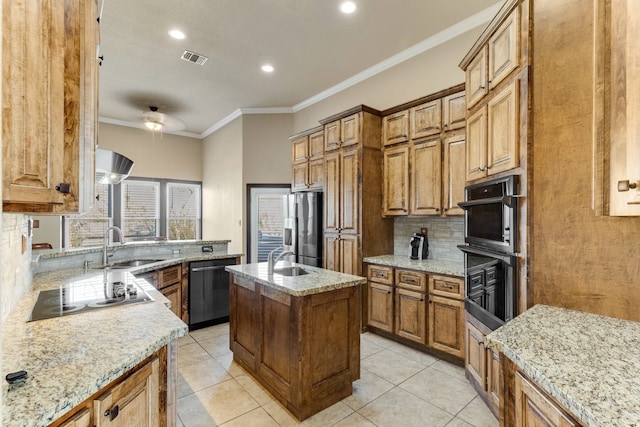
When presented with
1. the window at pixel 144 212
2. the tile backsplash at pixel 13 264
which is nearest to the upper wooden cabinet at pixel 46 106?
the tile backsplash at pixel 13 264

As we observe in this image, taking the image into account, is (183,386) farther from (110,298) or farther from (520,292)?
(520,292)

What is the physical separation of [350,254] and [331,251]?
0.36 m

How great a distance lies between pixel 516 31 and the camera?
1878 mm

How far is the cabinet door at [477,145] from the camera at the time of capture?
227 cm

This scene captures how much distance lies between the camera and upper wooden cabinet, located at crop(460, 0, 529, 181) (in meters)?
1.85

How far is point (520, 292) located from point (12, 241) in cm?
295

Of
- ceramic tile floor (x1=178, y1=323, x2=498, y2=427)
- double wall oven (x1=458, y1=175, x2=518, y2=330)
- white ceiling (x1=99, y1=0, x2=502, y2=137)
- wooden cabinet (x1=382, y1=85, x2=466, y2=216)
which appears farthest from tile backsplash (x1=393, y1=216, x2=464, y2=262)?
white ceiling (x1=99, y1=0, x2=502, y2=137)

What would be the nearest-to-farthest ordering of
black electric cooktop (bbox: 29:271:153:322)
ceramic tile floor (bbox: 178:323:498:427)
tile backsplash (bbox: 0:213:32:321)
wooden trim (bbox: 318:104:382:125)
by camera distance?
tile backsplash (bbox: 0:213:32:321), black electric cooktop (bbox: 29:271:153:322), ceramic tile floor (bbox: 178:323:498:427), wooden trim (bbox: 318:104:382:125)

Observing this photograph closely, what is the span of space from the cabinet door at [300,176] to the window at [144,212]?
3241 mm

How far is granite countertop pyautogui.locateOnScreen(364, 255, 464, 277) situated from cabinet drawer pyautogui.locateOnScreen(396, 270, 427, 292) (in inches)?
2.7

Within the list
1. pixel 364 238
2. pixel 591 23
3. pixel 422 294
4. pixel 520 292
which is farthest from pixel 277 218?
pixel 591 23

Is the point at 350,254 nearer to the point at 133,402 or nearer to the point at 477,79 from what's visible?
the point at 477,79

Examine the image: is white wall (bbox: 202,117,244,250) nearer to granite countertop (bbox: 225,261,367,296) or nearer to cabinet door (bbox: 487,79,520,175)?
granite countertop (bbox: 225,261,367,296)

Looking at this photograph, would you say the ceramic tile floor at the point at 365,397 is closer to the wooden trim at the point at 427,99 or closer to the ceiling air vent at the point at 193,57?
the wooden trim at the point at 427,99
